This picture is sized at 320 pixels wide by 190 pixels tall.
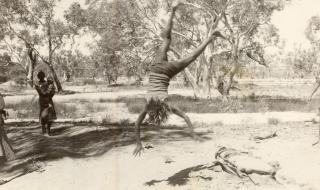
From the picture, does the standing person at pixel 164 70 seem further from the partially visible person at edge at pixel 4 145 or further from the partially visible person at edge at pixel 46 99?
the partially visible person at edge at pixel 46 99

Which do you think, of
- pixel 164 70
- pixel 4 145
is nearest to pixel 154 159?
pixel 4 145

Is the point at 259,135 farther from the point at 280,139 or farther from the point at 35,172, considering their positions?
the point at 35,172

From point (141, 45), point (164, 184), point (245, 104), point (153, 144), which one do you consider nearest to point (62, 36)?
point (141, 45)

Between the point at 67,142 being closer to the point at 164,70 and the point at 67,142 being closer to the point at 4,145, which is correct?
the point at 4,145

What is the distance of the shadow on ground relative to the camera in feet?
27.5

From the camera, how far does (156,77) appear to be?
15.5 feet

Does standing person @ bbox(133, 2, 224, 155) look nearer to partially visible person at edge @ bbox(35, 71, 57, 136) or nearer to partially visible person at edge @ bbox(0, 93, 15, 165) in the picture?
partially visible person at edge @ bbox(0, 93, 15, 165)

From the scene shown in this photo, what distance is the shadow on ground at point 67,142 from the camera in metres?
8.38

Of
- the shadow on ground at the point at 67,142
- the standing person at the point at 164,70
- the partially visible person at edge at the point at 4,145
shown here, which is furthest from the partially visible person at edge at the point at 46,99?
the standing person at the point at 164,70

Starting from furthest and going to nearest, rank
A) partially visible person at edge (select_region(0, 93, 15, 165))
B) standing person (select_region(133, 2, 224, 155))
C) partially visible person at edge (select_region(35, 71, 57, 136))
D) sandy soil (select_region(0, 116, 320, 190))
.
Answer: partially visible person at edge (select_region(35, 71, 57, 136)) → partially visible person at edge (select_region(0, 93, 15, 165)) → sandy soil (select_region(0, 116, 320, 190)) → standing person (select_region(133, 2, 224, 155))

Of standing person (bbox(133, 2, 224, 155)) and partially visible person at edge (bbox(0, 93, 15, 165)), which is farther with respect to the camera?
partially visible person at edge (bbox(0, 93, 15, 165))

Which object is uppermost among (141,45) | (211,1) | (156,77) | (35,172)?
(211,1)

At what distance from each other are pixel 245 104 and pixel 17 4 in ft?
60.9

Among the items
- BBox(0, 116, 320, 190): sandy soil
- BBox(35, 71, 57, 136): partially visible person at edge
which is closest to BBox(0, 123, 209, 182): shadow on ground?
BBox(0, 116, 320, 190): sandy soil
